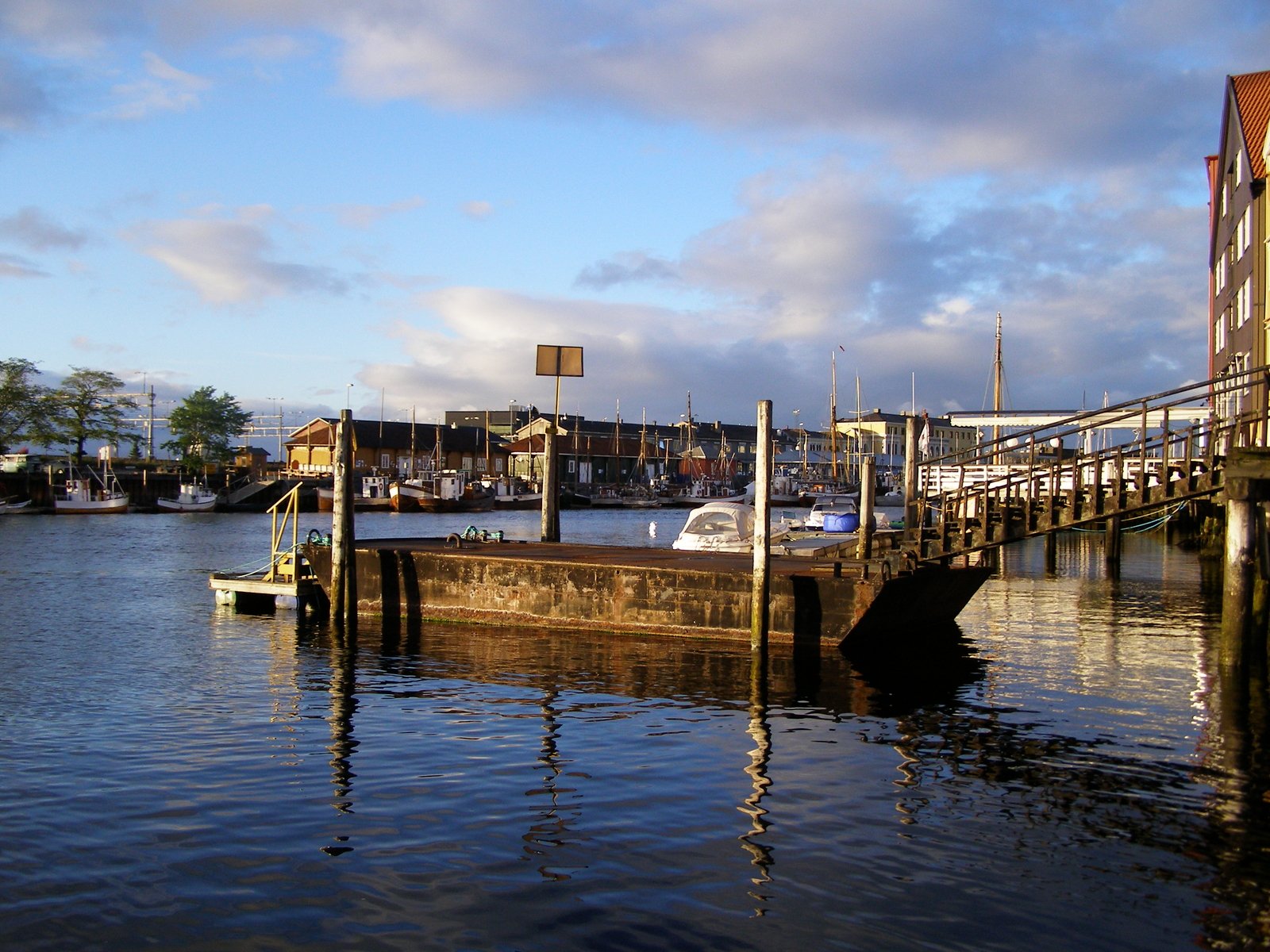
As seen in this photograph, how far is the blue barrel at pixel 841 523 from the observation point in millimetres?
52906

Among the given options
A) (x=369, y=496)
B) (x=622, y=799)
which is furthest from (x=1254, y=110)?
(x=369, y=496)

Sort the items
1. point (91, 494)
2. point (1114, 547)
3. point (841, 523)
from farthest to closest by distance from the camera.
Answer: point (91, 494)
point (841, 523)
point (1114, 547)

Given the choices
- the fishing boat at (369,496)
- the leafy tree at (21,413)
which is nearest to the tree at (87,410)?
the leafy tree at (21,413)

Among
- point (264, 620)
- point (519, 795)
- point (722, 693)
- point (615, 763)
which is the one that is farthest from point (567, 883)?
point (264, 620)

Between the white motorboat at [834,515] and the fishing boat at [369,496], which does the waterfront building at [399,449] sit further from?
the white motorboat at [834,515]

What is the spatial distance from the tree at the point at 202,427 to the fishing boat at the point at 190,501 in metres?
20.9

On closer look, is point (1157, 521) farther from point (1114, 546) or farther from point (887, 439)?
point (887, 439)

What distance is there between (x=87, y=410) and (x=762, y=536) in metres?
106

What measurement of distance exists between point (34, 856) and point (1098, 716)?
46.0ft

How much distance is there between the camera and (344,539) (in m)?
26.1

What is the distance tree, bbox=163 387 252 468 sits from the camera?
4956 inches

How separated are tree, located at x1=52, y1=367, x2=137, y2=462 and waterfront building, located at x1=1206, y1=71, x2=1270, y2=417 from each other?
98417 millimetres

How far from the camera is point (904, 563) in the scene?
70.4 feet

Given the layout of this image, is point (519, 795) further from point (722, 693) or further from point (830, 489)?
point (830, 489)
